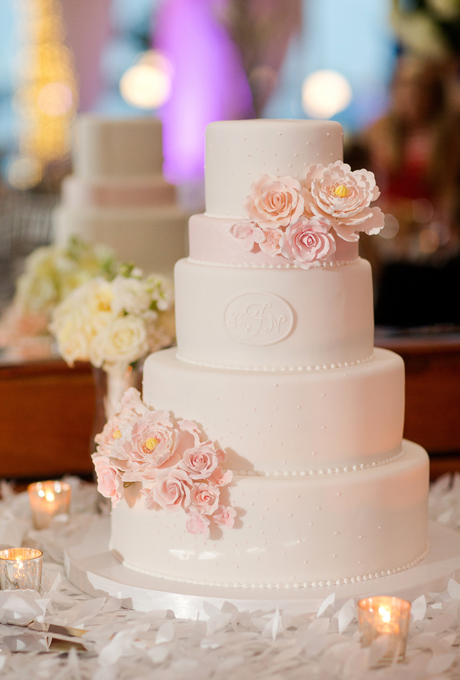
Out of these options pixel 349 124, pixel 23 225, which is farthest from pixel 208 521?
pixel 349 124

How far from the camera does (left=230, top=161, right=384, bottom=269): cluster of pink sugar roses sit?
1.86 metres

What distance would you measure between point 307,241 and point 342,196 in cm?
12

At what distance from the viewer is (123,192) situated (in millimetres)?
3777

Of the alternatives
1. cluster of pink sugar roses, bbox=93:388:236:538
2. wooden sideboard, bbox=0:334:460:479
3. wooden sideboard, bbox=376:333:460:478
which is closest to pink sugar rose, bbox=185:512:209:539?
cluster of pink sugar roses, bbox=93:388:236:538

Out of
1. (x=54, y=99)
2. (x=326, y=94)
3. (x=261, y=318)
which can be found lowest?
(x=261, y=318)

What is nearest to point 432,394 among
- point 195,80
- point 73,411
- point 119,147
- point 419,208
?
point 73,411

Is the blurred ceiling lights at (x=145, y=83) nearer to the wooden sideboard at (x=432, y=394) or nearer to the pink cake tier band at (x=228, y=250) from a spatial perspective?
the wooden sideboard at (x=432, y=394)

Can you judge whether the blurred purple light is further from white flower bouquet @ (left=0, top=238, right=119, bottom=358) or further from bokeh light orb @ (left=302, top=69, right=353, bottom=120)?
white flower bouquet @ (left=0, top=238, right=119, bottom=358)

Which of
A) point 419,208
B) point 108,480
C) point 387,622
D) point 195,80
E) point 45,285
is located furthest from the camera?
point 195,80

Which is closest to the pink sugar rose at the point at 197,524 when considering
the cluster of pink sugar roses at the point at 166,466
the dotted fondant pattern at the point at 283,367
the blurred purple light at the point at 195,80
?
the cluster of pink sugar roses at the point at 166,466

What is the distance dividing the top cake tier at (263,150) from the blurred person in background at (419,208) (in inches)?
83.1

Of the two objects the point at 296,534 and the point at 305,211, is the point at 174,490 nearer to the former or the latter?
the point at 296,534

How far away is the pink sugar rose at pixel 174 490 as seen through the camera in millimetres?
1871

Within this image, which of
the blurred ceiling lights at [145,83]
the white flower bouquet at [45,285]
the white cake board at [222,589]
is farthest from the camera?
the blurred ceiling lights at [145,83]
